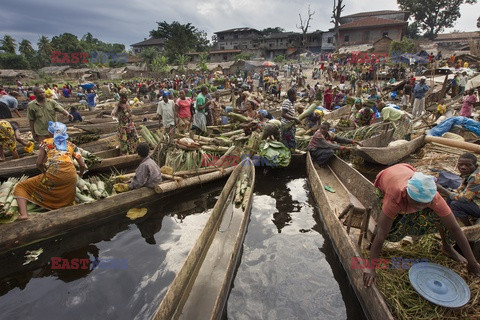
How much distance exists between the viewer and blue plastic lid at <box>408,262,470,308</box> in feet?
8.98

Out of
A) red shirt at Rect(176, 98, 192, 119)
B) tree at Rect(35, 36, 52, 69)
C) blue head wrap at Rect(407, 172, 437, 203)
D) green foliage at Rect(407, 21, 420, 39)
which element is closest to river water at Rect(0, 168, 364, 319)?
blue head wrap at Rect(407, 172, 437, 203)

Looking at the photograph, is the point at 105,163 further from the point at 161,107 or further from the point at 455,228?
the point at 455,228

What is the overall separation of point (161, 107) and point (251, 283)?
636cm

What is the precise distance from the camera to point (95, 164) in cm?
679

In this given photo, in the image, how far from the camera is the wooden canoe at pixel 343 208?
304cm

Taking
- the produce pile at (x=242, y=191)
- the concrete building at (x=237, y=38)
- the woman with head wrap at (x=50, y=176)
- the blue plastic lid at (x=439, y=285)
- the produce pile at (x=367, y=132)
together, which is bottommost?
the produce pile at (x=242, y=191)

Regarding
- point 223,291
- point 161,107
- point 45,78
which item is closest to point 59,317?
point 223,291

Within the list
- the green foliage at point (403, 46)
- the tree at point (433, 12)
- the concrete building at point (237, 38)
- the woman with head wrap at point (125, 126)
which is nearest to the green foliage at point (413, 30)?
the tree at point (433, 12)

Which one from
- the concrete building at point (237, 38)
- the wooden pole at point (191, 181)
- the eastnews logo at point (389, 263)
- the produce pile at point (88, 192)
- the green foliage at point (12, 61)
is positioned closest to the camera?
the eastnews logo at point (389, 263)

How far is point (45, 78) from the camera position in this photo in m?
37.4

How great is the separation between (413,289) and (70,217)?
5345 mm

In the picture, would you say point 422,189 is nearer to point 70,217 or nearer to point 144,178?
point 144,178

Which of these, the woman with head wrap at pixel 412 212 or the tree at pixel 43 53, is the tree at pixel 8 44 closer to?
the tree at pixel 43 53

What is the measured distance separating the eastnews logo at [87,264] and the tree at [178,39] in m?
47.9
